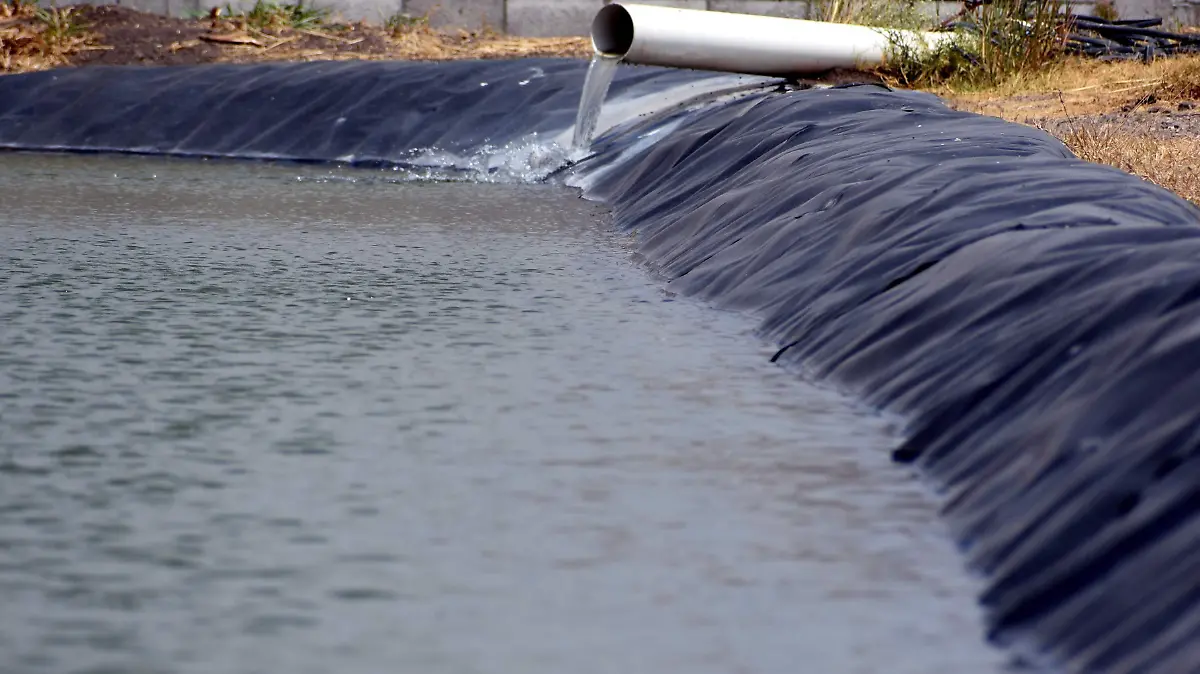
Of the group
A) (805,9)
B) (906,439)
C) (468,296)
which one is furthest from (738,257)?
(805,9)

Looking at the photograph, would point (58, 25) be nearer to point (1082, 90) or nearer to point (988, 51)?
point (988, 51)

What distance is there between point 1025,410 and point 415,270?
222 cm

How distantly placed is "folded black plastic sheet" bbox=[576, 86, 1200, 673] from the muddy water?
98 mm

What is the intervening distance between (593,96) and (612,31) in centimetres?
37

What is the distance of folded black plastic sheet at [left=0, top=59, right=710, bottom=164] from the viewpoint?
297 inches

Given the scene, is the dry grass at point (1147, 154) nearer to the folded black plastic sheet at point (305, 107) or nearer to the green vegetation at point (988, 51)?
the green vegetation at point (988, 51)

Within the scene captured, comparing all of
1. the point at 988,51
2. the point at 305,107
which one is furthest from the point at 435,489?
the point at 988,51

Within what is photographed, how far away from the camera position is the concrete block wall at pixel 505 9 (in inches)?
434

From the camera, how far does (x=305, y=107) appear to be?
7961 mm

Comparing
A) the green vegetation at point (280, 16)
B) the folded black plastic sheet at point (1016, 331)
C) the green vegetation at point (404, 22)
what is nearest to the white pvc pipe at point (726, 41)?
the folded black plastic sheet at point (1016, 331)

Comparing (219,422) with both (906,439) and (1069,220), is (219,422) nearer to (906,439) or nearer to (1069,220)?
(906,439)

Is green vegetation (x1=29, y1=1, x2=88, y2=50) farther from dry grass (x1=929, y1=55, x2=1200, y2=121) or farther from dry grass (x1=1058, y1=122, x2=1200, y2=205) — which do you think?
dry grass (x1=1058, y1=122, x2=1200, y2=205)

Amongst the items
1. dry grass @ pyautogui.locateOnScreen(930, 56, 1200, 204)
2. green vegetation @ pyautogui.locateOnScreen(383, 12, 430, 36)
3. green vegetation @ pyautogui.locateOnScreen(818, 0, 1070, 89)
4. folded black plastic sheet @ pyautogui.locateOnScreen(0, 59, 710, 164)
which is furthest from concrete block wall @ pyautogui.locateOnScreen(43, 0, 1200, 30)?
dry grass @ pyautogui.locateOnScreen(930, 56, 1200, 204)

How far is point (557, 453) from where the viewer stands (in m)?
2.45
